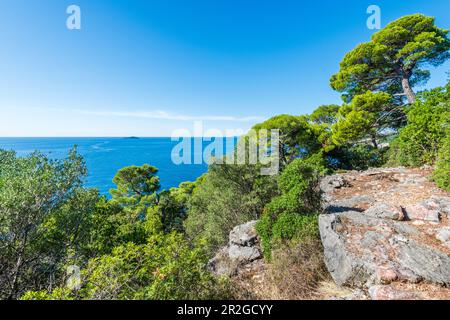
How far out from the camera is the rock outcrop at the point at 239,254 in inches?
251

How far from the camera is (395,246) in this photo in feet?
14.5

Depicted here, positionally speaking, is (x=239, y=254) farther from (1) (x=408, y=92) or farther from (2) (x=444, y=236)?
(1) (x=408, y=92)

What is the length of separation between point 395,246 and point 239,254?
4.28 m

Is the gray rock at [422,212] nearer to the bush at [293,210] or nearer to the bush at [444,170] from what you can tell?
the bush at [444,170]

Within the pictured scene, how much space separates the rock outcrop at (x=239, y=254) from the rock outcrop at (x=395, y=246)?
8.30ft

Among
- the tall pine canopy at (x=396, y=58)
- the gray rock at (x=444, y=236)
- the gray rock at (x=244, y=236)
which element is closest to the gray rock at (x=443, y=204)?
the gray rock at (x=444, y=236)

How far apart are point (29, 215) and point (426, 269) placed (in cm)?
951

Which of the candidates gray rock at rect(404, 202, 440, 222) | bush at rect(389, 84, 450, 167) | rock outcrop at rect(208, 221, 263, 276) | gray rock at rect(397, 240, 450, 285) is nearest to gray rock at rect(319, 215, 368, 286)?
gray rock at rect(397, 240, 450, 285)

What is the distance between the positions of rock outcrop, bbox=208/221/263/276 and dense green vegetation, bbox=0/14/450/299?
1.89ft

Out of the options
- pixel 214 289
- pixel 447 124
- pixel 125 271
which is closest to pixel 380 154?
pixel 447 124

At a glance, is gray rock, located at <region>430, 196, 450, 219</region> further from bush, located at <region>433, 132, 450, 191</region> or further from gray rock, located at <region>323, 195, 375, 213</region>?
gray rock, located at <region>323, 195, 375, 213</region>

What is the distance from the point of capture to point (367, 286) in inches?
151

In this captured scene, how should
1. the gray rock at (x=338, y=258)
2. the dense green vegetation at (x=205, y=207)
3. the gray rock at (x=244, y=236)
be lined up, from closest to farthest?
1. the gray rock at (x=338, y=258)
2. the dense green vegetation at (x=205, y=207)
3. the gray rock at (x=244, y=236)
